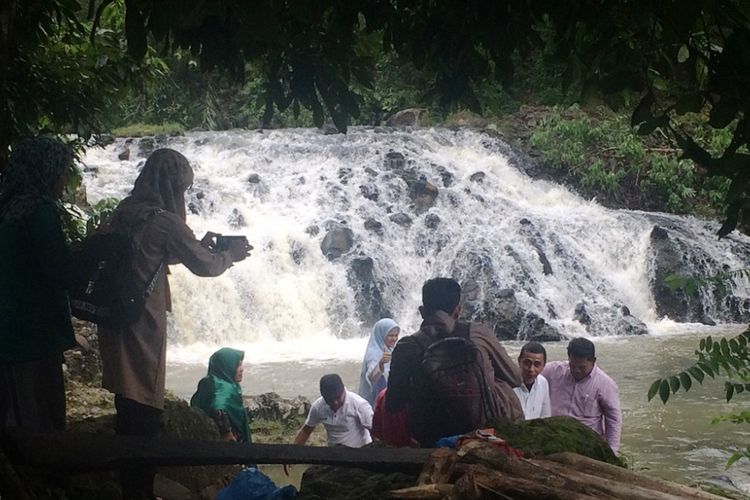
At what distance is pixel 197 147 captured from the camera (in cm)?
2031

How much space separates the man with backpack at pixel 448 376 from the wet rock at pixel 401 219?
1336cm

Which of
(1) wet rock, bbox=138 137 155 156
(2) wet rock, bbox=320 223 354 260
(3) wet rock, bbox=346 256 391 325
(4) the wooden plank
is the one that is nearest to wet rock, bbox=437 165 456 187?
(2) wet rock, bbox=320 223 354 260

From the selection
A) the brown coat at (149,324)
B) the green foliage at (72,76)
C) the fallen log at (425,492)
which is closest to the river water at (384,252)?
the green foliage at (72,76)

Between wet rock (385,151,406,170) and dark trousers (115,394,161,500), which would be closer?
dark trousers (115,394,161,500)

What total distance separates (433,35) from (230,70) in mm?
855

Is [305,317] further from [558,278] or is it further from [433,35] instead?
[433,35]

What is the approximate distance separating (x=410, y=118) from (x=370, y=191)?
269 inches

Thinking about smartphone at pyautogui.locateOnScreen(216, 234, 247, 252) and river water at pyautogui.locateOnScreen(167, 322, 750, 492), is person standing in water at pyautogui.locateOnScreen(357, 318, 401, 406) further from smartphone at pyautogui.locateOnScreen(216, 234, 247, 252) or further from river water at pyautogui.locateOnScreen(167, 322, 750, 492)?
river water at pyautogui.locateOnScreen(167, 322, 750, 492)

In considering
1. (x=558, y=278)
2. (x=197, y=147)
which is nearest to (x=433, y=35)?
(x=558, y=278)

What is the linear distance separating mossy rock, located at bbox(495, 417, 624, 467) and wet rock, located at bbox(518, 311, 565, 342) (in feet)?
34.4

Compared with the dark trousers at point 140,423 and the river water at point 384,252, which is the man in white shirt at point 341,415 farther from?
the river water at point 384,252

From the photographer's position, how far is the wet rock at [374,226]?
16625 millimetres

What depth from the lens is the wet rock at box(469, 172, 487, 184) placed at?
62.5 feet

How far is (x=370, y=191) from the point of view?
18.1 metres
